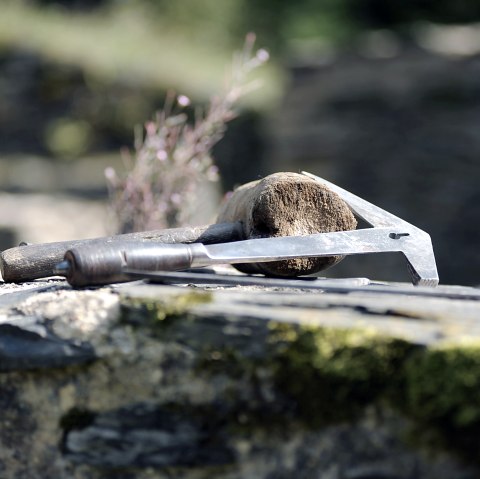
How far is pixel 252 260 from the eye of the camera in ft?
6.30

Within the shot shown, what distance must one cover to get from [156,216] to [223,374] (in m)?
1.75

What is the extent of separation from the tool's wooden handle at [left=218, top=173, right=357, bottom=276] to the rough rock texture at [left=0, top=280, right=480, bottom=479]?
1.30ft

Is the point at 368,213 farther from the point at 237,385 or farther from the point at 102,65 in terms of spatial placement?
the point at 102,65

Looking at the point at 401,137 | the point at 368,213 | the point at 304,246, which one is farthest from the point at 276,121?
the point at 304,246

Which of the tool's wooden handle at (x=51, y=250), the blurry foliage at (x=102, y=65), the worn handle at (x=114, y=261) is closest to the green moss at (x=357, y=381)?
the worn handle at (x=114, y=261)

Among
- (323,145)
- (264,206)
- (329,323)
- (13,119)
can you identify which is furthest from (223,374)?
(13,119)

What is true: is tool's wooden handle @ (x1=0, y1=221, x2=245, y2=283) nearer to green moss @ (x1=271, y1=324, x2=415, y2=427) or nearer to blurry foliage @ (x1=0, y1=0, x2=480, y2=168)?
green moss @ (x1=271, y1=324, x2=415, y2=427)

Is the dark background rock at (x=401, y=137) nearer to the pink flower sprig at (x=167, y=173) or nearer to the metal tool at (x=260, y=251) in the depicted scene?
the pink flower sprig at (x=167, y=173)

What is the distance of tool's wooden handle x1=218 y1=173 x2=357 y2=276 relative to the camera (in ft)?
7.00

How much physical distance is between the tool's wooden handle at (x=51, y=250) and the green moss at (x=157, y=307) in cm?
53

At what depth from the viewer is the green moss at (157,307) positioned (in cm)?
158

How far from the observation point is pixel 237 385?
60.7 inches

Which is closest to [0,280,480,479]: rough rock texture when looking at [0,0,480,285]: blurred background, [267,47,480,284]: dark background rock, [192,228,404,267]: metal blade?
[192,228,404,267]: metal blade

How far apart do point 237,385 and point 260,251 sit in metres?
0.46
